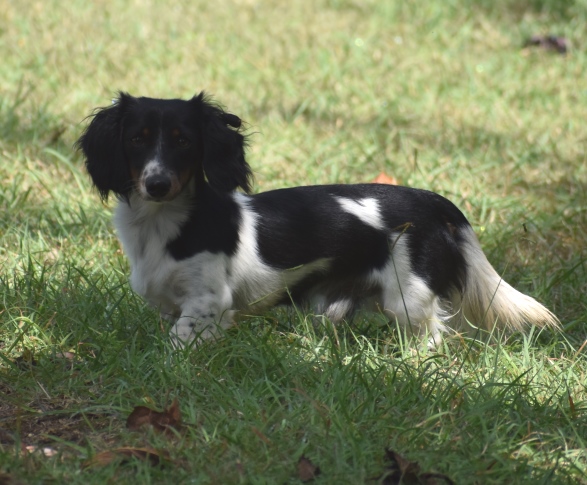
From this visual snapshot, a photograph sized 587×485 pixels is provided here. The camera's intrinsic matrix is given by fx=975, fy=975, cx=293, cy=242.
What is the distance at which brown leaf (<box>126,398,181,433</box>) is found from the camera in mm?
2844

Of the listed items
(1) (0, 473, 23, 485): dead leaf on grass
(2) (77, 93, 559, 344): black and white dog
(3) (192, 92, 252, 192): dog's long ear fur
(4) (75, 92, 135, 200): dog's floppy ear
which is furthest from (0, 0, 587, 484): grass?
(3) (192, 92, 252, 192): dog's long ear fur

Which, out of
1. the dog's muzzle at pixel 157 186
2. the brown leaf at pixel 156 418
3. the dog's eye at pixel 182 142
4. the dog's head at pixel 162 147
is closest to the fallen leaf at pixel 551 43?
the dog's head at pixel 162 147

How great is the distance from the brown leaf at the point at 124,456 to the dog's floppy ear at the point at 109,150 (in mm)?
1187

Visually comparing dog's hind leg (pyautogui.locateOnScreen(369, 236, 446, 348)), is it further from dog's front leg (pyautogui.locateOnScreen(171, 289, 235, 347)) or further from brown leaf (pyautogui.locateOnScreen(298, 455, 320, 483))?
brown leaf (pyautogui.locateOnScreen(298, 455, 320, 483))

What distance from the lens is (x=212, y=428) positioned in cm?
284

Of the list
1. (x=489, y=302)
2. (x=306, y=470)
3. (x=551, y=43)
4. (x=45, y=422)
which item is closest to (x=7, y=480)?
(x=45, y=422)

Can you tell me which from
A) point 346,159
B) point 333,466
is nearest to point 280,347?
point 333,466

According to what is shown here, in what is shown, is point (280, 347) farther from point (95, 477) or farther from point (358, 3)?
point (358, 3)

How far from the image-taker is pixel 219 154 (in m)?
3.55

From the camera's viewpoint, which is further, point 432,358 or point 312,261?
point 312,261

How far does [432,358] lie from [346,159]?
2594 millimetres

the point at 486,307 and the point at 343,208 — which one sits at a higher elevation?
the point at 343,208

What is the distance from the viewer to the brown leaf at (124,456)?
8.64 ft

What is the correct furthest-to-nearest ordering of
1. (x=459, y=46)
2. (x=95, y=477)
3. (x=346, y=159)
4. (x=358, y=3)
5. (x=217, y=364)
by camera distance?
1. (x=358, y=3)
2. (x=459, y=46)
3. (x=346, y=159)
4. (x=217, y=364)
5. (x=95, y=477)
